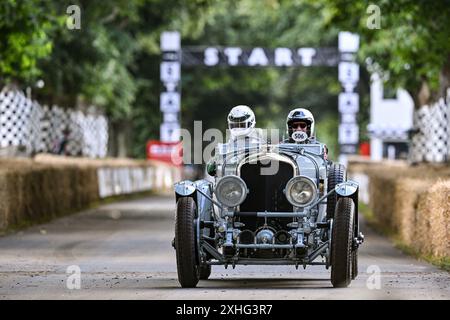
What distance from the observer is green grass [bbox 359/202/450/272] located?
58.2 feet

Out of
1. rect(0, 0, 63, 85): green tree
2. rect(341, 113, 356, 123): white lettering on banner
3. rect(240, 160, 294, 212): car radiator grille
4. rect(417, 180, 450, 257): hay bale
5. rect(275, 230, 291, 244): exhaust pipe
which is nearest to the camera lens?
rect(275, 230, 291, 244): exhaust pipe

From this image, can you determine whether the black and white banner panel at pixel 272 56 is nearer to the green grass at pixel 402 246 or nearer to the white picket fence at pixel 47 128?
the white picket fence at pixel 47 128

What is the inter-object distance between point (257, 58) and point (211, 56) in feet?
6.64

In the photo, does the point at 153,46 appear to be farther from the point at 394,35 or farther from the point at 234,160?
the point at 234,160

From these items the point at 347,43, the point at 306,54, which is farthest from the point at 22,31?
the point at 347,43

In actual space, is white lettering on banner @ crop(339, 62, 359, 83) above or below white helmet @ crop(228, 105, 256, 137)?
above

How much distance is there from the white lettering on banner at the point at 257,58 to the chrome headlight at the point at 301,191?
40.8 meters

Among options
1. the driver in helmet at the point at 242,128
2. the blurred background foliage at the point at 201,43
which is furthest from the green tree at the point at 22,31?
the driver in helmet at the point at 242,128

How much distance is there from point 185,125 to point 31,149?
3836cm

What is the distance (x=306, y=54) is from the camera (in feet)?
181

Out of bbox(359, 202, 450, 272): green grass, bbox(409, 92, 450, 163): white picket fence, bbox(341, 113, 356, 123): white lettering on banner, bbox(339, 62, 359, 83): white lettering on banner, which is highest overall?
bbox(339, 62, 359, 83): white lettering on banner

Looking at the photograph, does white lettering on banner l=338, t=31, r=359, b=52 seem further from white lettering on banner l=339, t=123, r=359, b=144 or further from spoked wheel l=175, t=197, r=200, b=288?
spoked wheel l=175, t=197, r=200, b=288

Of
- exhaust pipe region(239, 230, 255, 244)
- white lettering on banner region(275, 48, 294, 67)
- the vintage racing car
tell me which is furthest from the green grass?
white lettering on banner region(275, 48, 294, 67)

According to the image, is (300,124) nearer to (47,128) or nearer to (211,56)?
(47,128)
